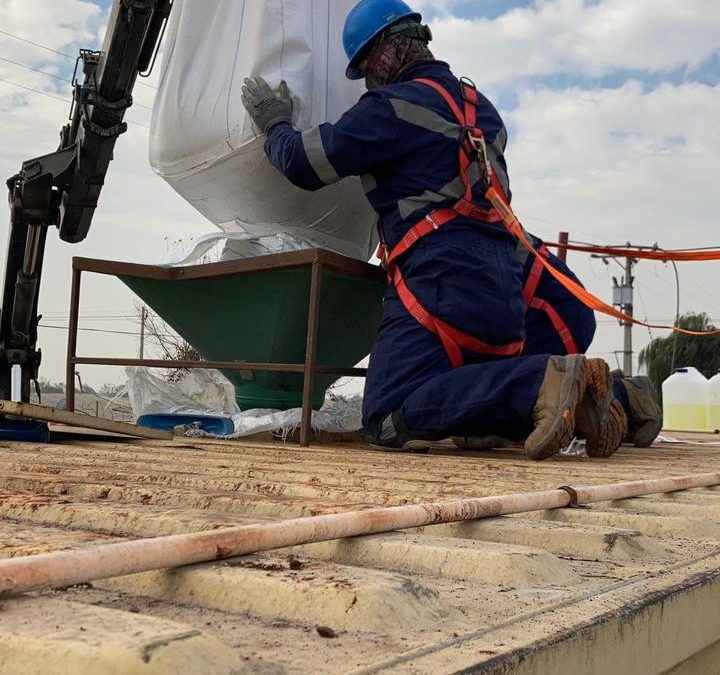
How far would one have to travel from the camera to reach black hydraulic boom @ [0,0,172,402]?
315cm

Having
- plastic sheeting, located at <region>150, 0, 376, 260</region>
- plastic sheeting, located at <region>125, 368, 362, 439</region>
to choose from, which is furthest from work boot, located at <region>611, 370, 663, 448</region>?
plastic sheeting, located at <region>150, 0, 376, 260</region>

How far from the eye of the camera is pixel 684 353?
2711 cm

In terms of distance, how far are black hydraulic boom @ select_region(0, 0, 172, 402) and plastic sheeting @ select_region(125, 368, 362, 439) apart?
19.0 inches

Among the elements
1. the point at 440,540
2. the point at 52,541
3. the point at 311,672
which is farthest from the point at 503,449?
the point at 311,672

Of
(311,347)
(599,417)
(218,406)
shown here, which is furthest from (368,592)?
(218,406)

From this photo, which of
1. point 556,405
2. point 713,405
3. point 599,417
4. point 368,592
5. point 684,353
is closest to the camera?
point 368,592

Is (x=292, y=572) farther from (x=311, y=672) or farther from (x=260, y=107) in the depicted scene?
(x=260, y=107)

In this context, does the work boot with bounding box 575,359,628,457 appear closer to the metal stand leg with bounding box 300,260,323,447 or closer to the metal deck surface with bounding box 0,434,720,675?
the metal stand leg with bounding box 300,260,323,447

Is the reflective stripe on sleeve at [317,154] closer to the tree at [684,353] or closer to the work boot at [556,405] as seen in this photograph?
the work boot at [556,405]

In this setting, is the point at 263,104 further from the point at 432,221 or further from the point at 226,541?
the point at 226,541

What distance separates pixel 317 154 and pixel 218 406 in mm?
1438

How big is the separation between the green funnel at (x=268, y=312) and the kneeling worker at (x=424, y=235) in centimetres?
30

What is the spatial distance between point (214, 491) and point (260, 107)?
212 cm

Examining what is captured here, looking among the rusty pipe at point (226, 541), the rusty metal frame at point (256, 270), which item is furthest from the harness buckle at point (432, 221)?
the rusty pipe at point (226, 541)
